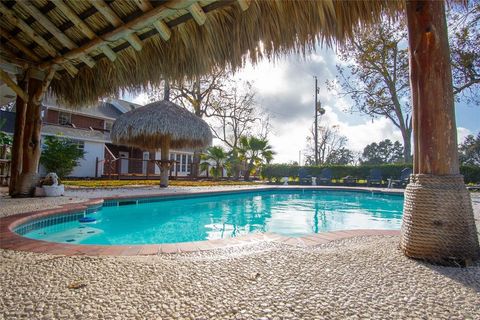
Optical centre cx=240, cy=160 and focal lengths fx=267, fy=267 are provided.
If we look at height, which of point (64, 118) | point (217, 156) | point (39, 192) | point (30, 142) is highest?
point (64, 118)

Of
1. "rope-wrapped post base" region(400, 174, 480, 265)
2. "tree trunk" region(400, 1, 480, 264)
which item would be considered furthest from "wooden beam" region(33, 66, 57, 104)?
"rope-wrapped post base" region(400, 174, 480, 265)

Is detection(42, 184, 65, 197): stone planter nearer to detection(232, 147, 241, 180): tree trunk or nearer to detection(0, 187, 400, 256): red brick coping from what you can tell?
detection(0, 187, 400, 256): red brick coping

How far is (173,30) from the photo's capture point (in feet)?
12.3

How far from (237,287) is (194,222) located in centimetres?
432

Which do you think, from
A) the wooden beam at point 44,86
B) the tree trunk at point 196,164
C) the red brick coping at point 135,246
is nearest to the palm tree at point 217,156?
the tree trunk at point 196,164

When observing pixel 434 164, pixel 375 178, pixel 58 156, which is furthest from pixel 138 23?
pixel 375 178

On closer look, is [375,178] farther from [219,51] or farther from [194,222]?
[219,51]

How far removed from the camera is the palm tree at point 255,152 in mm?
19141

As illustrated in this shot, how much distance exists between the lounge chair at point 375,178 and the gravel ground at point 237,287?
14.0m

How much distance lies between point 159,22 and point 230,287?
3.11m

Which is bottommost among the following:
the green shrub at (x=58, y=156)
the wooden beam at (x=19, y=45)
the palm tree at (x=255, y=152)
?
the green shrub at (x=58, y=156)

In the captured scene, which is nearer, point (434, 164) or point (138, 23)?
point (434, 164)

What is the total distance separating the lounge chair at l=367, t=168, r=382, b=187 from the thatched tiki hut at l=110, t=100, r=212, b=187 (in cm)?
944

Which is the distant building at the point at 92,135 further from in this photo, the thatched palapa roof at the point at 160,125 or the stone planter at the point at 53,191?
the stone planter at the point at 53,191
